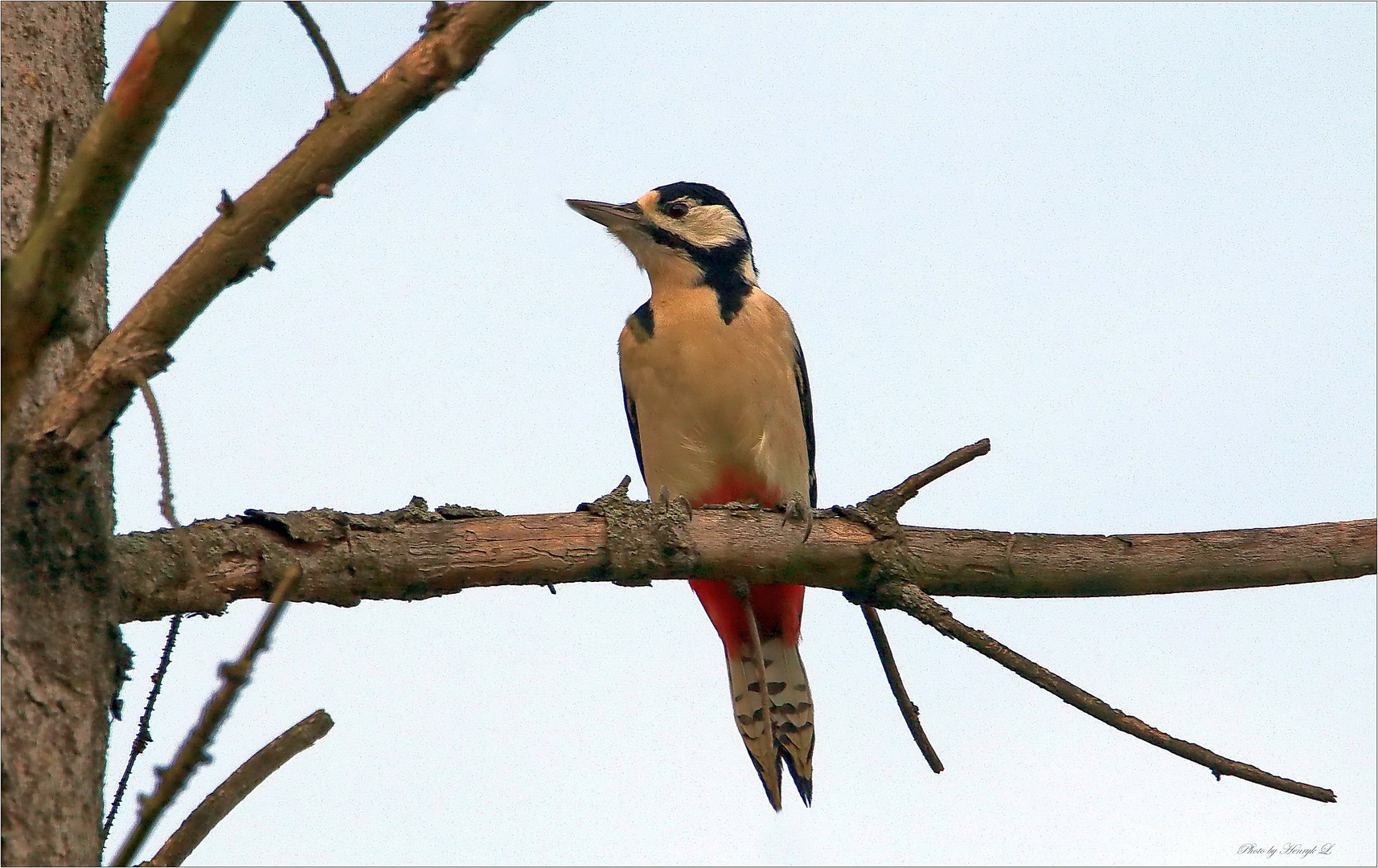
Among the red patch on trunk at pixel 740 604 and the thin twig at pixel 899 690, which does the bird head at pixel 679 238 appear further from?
the thin twig at pixel 899 690

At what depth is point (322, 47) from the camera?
2.05 m

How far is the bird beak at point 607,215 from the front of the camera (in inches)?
210

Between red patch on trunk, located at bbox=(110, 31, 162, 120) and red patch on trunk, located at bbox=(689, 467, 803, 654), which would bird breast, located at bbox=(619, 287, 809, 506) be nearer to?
red patch on trunk, located at bbox=(689, 467, 803, 654)

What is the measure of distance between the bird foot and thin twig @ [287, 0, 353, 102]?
1.82 metres

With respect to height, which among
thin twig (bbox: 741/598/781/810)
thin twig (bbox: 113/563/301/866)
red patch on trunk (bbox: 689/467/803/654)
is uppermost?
red patch on trunk (bbox: 689/467/803/654)

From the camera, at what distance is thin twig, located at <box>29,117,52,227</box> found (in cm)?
166

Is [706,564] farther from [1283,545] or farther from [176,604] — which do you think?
[1283,545]

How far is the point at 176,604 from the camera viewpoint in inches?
105

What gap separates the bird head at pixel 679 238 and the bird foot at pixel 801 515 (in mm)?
1829

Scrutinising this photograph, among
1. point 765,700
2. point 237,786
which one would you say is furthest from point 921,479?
point 237,786

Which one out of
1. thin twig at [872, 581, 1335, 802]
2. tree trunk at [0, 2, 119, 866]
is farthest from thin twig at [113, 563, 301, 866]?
thin twig at [872, 581, 1335, 802]

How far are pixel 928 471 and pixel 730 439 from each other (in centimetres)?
154

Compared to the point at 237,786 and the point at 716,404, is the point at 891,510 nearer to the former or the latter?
the point at 716,404

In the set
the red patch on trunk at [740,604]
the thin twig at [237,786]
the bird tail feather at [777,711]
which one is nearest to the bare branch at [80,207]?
the thin twig at [237,786]
